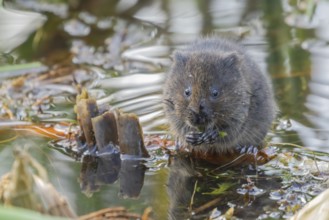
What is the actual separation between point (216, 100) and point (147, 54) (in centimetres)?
309

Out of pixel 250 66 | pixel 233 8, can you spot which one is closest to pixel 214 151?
pixel 250 66

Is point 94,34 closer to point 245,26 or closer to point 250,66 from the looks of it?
point 245,26

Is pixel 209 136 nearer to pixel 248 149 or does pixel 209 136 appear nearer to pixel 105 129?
pixel 248 149

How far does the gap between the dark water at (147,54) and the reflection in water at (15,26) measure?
0.04 ft

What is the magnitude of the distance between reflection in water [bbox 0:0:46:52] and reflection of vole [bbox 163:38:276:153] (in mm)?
3470

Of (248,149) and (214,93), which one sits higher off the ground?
(214,93)

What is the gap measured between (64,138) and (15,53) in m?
2.65

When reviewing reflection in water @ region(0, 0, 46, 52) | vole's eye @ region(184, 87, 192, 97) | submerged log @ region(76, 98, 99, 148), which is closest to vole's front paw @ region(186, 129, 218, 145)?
vole's eye @ region(184, 87, 192, 97)

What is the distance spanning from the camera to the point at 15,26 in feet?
33.0

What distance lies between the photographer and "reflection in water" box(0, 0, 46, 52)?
9564 millimetres

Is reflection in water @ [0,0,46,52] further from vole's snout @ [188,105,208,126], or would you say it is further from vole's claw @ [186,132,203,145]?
vole's snout @ [188,105,208,126]

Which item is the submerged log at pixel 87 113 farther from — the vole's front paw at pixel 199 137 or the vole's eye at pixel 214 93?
the vole's eye at pixel 214 93

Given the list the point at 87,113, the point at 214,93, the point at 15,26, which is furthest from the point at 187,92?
the point at 15,26

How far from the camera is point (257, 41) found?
9.34 meters
